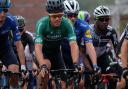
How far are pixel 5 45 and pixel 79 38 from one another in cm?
205

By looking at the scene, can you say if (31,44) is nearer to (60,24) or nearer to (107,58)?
(107,58)

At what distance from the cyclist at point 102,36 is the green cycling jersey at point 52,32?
1839 millimetres

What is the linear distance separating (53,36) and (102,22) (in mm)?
2035

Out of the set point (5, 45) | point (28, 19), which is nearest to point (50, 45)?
point (5, 45)

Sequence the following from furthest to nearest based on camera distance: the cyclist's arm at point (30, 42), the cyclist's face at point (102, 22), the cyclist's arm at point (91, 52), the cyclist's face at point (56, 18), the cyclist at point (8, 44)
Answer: the cyclist's arm at point (30, 42), the cyclist's face at point (102, 22), the cyclist's arm at point (91, 52), the cyclist's face at point (56, 18), the cyclist at point (8, 44)

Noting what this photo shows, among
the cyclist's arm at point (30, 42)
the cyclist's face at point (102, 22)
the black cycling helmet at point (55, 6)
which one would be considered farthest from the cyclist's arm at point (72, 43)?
the cyclist's arm at point (30, 42)

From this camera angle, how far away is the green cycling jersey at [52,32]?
10.8 meters

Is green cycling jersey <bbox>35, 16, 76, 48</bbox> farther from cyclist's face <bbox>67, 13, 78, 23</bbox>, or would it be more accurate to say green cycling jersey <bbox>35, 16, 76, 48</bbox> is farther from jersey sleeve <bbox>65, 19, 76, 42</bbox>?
cyclist's face <bbox>67, 13, 78, 23</bbox>

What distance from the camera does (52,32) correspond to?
1098 cm

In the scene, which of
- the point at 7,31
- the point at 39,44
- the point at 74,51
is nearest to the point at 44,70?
the point at 39,44

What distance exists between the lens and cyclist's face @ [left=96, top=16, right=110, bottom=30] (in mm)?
12680

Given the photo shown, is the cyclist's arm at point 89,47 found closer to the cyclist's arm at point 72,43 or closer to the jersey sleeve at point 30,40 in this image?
the cyclist's arm at point 72,43

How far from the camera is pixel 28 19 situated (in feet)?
120

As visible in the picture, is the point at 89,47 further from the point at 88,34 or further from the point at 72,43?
the point at 72,43
